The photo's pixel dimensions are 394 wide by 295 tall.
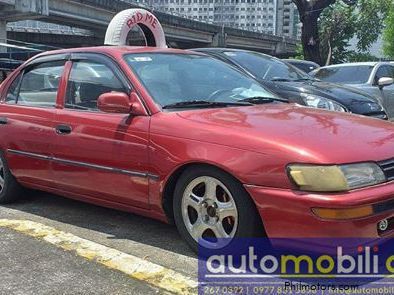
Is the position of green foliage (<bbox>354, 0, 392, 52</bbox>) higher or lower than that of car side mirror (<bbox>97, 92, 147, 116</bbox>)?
higher

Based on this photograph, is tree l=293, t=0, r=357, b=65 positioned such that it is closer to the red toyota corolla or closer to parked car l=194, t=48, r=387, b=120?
parked car l=194, t=48, r=387, b=120

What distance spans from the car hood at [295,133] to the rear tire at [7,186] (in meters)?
2.10

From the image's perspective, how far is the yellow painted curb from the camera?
11.5 feet

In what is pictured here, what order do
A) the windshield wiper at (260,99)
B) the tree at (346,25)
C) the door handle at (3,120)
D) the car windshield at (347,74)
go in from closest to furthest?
1. the windshield wiper at (260,99)
2. the door handle at (3,120)
3. the car windshield at (347,74)
4. the tree at (346,25)

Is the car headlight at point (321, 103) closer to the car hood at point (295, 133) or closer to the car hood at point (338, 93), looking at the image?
the car hood at point (338, 93)

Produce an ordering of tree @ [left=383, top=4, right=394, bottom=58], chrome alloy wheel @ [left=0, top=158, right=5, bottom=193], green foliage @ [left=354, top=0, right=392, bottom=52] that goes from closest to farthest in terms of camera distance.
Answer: chrome alloy wheel @ [left=0, top=158, right=5, bottom=193]
tree @ [left=383, top=4, right=394, bottom=58]
green foliage @ [left=354, top=0, right=392, bottom=52]

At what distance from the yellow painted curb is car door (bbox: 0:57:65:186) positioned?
489 millimetres

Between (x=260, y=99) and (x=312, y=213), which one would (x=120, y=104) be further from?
(x=312, y=213)

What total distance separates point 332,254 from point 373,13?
2079 inches

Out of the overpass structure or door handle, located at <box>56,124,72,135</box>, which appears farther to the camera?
the overpass structure

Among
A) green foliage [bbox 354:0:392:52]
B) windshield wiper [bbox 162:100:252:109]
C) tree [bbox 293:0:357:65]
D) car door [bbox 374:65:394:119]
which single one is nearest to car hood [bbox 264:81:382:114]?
car door [bbox 374:65:394:119]

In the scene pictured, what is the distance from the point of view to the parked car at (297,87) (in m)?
7.05

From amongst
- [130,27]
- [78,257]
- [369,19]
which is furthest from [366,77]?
[369,19]

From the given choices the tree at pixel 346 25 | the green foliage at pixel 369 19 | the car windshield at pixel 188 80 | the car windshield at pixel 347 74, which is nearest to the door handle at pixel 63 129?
the car windshield at pixel 188 80
